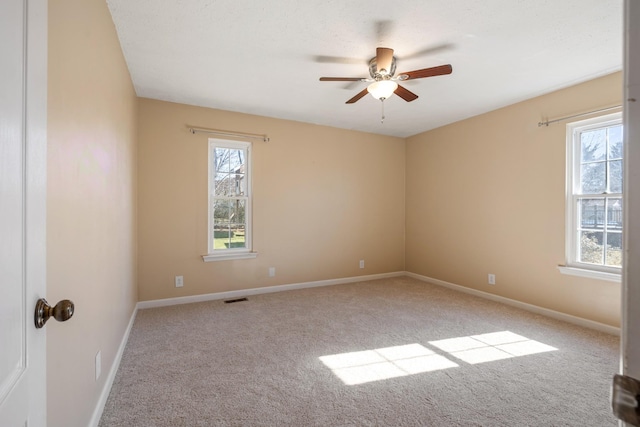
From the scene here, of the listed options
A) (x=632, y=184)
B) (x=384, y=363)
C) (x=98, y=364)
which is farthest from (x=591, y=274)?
(x=98, y=364)

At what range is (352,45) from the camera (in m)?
2.47

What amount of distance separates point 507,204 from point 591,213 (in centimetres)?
83

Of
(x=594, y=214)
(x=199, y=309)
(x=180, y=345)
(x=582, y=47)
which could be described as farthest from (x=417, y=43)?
(x=199, y=309)

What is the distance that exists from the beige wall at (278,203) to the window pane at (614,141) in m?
2.86

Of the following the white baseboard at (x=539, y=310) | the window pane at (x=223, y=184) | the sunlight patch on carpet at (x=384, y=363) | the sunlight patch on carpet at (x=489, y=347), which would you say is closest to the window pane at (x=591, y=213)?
the white baseboard at (x=539, y=310)

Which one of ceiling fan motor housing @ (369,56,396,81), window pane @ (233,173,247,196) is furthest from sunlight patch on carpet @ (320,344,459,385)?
window pane @ (233,173,247,196)

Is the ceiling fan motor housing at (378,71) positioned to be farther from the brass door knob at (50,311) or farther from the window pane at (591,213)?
the brass door knob at (50,311)

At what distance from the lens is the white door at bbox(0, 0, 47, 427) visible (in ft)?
1.91

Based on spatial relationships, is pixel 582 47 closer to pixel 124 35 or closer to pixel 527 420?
pixel 527 420

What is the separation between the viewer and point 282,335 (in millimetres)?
2844

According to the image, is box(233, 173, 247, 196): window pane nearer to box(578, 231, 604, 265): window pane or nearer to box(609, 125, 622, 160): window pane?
box(578, 231, 604, 265): window pane

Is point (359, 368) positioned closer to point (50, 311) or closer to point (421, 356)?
point (421, 356)

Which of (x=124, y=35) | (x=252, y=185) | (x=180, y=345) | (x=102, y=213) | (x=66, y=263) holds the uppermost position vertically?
(x=124, y=35)

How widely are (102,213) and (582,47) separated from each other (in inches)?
151
